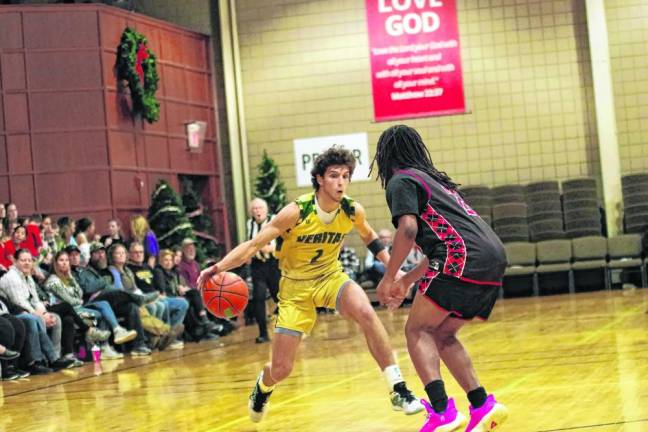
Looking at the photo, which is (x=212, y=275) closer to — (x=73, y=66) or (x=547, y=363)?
(x=547, y=363)

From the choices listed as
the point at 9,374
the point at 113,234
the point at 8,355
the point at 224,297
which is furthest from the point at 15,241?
the point at 224,297

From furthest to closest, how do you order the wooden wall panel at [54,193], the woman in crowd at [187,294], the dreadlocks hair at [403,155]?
the wooden wall panel at [54,193]
the woman in crowd at [187,294]
the dreadlocks hair at [403,155]

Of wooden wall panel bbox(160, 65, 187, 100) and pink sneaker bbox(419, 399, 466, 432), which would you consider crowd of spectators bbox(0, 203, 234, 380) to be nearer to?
wooden wall panel bbox(160, 65, 187, 100)

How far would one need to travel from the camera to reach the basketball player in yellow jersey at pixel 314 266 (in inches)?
263

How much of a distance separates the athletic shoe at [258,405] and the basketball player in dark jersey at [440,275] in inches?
59.2

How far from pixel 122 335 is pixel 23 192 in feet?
17.4

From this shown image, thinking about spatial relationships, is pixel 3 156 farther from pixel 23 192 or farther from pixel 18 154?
pixel 23 192

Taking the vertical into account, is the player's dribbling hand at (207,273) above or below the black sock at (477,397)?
above

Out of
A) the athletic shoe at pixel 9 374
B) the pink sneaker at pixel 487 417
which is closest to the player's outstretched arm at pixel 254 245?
the pink sneaker at pixel 487 417

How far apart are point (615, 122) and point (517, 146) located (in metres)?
1.78

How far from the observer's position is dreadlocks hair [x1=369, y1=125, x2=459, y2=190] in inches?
220

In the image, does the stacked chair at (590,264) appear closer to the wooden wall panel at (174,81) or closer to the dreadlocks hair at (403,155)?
the wooden wall panel at (174,81)

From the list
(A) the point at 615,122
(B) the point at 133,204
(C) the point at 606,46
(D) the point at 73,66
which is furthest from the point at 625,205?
(D) the point at 73,66

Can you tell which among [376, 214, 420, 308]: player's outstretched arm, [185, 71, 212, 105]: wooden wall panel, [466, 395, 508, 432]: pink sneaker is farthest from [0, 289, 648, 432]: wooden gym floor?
[185, 71, 212, 105]: wooden wall panel
